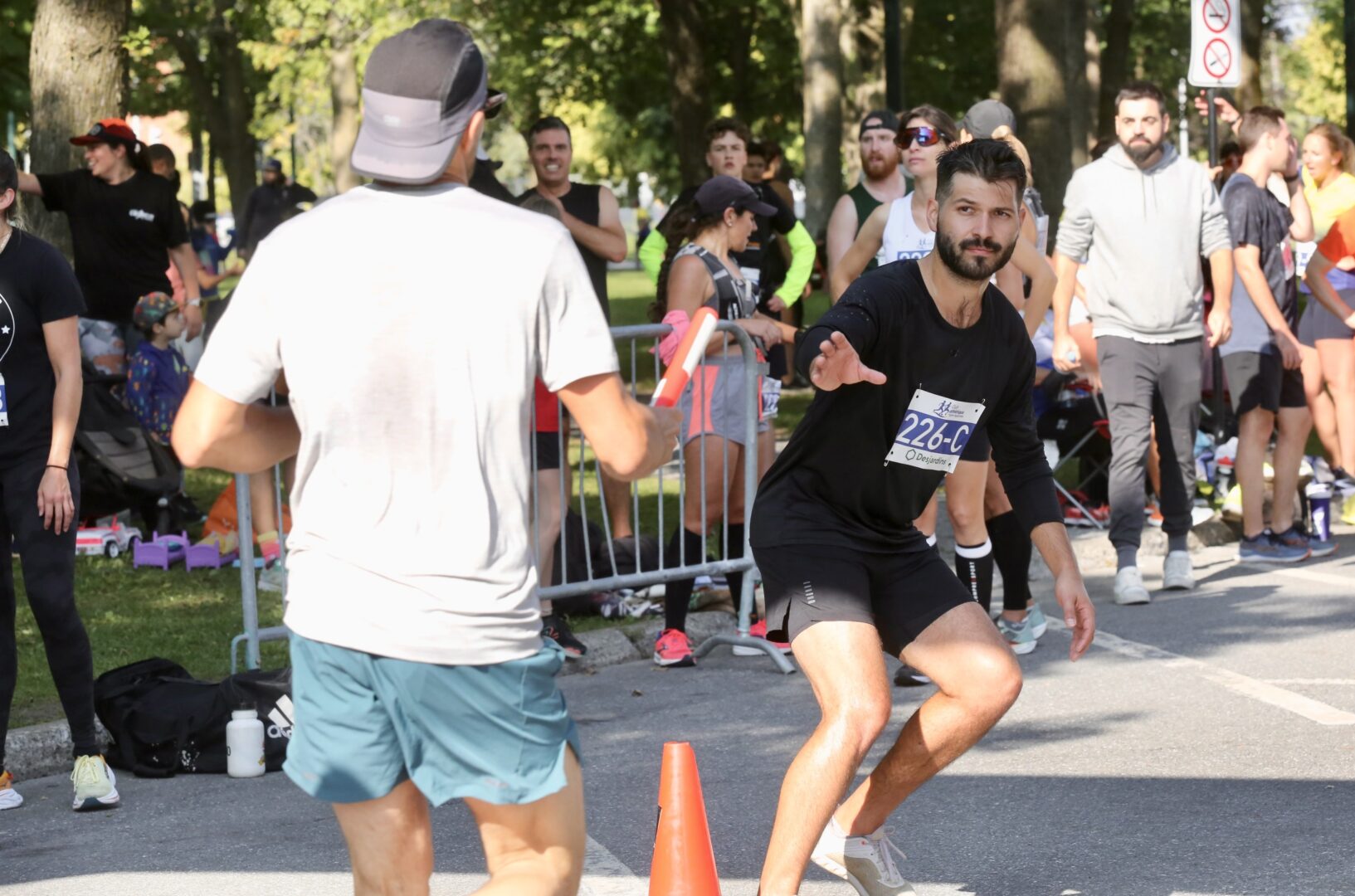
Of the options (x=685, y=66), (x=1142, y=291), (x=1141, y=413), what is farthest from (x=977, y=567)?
(x=685, y=66)

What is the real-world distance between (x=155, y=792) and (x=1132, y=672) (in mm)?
3726

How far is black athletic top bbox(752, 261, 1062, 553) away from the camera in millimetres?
4723

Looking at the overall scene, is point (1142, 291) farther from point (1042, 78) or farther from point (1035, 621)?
point (1042, 78)

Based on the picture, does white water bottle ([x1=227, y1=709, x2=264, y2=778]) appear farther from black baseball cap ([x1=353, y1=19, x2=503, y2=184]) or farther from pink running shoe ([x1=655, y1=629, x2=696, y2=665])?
black baseball cap ([x1=353, y1=19, x2=503, y2=184])

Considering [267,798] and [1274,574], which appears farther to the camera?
[1274,574]

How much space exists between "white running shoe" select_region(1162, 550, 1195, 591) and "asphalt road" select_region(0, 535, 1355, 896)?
1198 millimetres

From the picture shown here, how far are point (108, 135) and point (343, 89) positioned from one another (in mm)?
23497

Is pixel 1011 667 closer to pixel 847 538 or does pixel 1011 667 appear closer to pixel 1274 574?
pixel 847 538

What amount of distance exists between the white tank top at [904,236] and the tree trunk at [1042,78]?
557 centimetres

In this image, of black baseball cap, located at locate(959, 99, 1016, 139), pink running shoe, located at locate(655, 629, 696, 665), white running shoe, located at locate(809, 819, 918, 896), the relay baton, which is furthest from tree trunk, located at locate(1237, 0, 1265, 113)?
the relay baton

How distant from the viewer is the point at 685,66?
80.6ft

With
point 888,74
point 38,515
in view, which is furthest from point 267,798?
point 888,74

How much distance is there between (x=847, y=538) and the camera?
4.74 m

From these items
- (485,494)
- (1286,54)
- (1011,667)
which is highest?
(1286,54)
